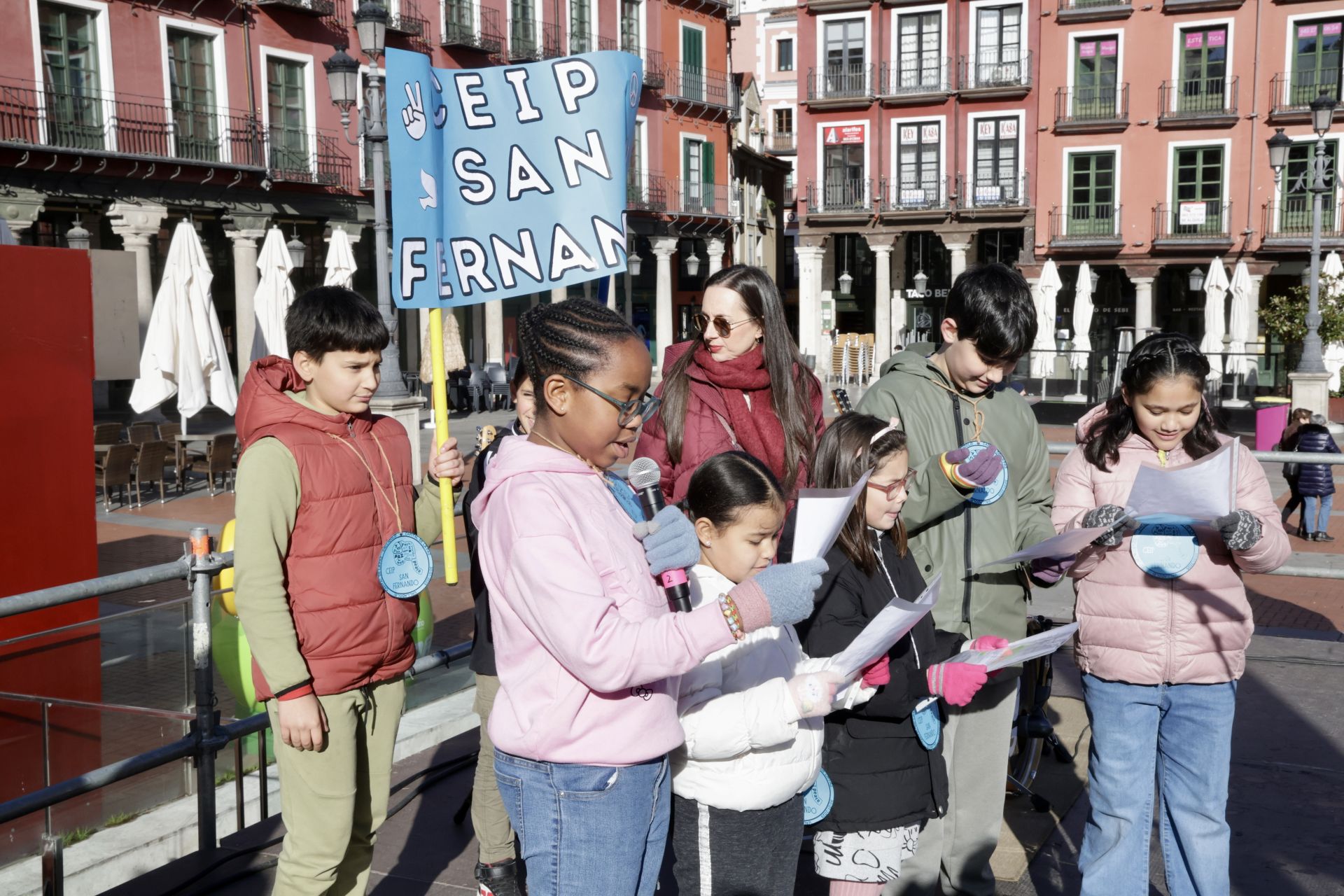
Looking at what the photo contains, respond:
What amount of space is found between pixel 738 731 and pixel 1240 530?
143cm

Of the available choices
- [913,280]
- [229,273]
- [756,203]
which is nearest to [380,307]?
[229,273]

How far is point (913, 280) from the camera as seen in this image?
135ft

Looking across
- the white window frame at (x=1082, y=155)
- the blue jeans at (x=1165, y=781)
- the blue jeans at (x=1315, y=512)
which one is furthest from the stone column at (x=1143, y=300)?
the blue jeans at (x=1165, y=781)

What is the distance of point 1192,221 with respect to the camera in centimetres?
3481

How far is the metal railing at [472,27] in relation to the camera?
99.0ft

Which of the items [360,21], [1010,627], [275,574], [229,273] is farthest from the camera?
[229,273]

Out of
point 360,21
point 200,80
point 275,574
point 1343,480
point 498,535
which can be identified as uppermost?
point 200,80

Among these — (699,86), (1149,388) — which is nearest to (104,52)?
(699,86)

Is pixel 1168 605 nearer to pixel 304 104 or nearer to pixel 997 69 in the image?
pixel 304 104

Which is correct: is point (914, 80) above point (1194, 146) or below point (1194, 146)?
above

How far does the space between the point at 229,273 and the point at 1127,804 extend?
29.1 m

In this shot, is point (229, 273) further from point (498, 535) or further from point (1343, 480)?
point (498, 535)

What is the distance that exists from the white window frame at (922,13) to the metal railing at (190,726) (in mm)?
36465

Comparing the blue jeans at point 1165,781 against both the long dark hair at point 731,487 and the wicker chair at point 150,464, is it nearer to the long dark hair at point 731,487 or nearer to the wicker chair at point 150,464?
the long dark hair at point 731,487
